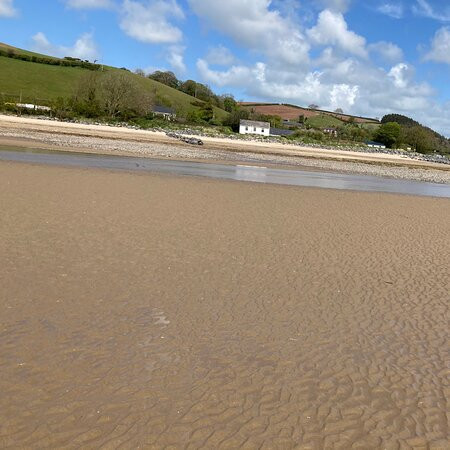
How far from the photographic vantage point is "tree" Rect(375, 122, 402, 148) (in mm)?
115750

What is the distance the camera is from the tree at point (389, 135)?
380ft

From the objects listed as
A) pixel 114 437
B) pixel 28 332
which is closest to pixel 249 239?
pixel 28 332

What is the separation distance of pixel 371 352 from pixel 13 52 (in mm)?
136376

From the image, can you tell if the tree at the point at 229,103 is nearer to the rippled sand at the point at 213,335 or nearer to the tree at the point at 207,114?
the tree at the point at 207,114

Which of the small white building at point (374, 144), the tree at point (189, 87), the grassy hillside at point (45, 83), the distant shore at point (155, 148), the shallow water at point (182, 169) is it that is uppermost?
the tree at point (189, 87)

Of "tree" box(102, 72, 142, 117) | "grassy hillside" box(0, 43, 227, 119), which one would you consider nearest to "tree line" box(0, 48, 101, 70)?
"grassy hillside" box(0, 43, 227, 119)

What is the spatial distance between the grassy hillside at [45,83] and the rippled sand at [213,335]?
91265 mm

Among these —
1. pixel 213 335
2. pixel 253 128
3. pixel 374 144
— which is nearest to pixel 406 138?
pixel 374 144

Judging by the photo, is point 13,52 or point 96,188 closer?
point 96,188

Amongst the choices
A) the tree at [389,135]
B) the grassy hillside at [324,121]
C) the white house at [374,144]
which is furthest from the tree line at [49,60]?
the tree at [389,135]

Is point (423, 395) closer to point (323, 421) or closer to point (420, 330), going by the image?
point (323, 421)

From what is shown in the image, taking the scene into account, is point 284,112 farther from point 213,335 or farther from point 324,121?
point 213,335

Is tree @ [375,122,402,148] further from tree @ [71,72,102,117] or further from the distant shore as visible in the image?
tree @ [71,72,102,117]

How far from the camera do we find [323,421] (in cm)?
386
